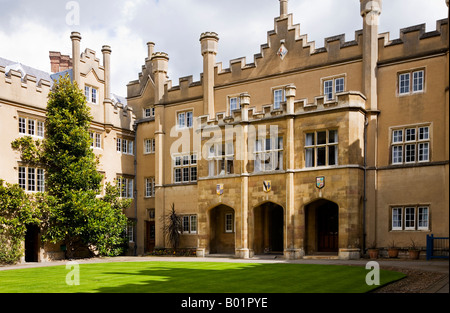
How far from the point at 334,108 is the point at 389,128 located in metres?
3.05

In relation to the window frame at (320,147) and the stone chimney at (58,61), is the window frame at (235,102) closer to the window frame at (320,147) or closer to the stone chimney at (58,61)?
the window frame at (320,147)

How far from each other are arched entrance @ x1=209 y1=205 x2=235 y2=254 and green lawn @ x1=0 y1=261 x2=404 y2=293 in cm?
977

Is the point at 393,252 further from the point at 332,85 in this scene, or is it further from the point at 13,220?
the point at 13,220

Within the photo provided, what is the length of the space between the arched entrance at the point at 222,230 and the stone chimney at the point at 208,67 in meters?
5.90

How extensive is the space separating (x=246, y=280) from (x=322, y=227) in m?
12.5

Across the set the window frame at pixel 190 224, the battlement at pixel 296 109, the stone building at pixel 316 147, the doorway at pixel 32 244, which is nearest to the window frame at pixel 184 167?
the stone building at pixel 316 147

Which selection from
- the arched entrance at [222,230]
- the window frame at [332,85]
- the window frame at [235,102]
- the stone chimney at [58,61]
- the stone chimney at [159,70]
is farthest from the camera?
the stone chimney at [58,61]

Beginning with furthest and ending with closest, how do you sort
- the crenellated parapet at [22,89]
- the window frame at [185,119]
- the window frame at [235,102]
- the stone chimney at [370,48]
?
the window frame at [185,119] → the window frame at [235,102] → the crenellated parapet at [22,89] → the stone chimney at [370,48]

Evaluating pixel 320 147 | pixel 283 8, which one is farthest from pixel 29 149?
pixel 283 8

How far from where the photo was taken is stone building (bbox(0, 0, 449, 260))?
2383 centimetres

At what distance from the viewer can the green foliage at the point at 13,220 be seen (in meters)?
25.4

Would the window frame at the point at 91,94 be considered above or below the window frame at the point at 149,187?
above

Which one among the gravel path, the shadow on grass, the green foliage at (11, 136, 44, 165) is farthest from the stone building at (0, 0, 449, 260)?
the shadow on grass

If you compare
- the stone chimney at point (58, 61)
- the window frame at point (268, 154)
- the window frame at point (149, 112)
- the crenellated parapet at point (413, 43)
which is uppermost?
the stone chimney at point (58, 61)
